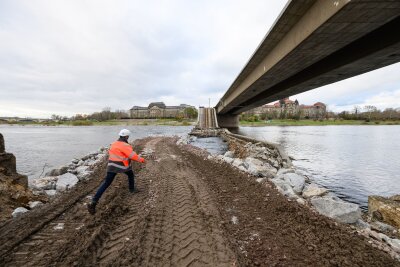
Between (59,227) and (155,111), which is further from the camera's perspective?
(155,111)

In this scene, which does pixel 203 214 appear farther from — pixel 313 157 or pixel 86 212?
pixel 313 157

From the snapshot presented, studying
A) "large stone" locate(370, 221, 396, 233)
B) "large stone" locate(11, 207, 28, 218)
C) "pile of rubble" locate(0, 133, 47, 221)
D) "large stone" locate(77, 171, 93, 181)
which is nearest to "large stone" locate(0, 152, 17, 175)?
"pile of rubble" locate(0, 133, 47, 221)

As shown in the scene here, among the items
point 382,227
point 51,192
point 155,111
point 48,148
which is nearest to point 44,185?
point 51,192

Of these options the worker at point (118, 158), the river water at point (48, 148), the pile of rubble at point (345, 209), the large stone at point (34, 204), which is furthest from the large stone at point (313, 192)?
the river water at point (48, 148)

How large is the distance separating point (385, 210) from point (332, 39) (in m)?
7.41

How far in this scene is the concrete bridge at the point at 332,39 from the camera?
797 cm

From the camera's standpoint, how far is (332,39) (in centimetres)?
1043

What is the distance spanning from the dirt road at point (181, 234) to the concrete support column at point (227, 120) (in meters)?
60.1

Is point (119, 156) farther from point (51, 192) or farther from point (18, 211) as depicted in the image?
point (51, 192)

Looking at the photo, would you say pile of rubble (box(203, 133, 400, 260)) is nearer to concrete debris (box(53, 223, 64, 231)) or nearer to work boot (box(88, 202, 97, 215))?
work boot (box(88, 202, 97, 215))

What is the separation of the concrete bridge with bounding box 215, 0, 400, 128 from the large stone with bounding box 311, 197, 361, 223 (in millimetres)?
5999

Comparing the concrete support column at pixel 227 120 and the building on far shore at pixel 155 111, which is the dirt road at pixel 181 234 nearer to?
the concrete support column at pixel 227 120

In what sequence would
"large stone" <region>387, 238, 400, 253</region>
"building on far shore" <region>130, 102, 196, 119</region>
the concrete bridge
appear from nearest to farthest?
1. "large stone" <region>387, 238, 400, 253</region>
2. the concrete bridge
3. "building on far shore" <region>130, 102, 196, 119</region>

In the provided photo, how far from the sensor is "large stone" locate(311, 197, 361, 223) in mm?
5426
